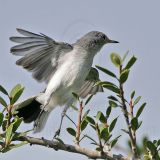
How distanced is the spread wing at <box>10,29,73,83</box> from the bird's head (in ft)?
1.05

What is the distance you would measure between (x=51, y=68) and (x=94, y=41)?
84 centimetres

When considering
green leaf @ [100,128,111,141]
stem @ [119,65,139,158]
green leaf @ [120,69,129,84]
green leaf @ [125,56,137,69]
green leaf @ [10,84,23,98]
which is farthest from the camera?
green leaf @ [10,84,23,98]

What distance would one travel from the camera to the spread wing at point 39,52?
19.0ft

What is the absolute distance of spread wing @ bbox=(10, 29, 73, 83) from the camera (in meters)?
5.79

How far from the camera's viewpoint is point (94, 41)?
6809 mm

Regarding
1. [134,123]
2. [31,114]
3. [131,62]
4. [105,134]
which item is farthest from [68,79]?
[134,123]

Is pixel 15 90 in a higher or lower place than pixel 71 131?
higher

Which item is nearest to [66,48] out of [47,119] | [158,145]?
[47,119]

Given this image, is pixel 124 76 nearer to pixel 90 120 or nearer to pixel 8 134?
pixel 90 120

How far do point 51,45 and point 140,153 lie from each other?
143 inches

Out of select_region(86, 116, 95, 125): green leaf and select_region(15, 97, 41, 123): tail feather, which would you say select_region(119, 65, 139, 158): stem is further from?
select_region(15, 97, 41, 123): tail feather

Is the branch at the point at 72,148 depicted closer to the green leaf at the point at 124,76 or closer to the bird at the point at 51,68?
the green leaf at the point at 124,76

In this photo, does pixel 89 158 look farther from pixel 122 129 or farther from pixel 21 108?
pixel 21 108

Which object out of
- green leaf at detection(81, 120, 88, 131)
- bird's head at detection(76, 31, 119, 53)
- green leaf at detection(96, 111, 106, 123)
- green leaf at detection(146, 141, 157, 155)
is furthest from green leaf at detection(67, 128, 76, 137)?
bird's head at detection(76, 31, 119, 53)
